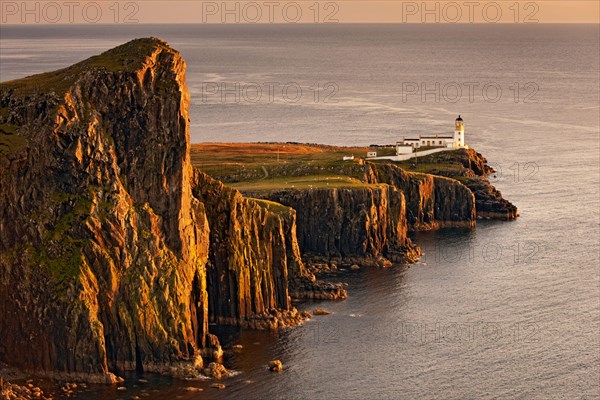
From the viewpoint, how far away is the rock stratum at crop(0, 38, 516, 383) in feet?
419

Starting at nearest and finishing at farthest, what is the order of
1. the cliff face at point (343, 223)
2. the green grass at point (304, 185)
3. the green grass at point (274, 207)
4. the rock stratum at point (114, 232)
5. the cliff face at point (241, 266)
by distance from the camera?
the rock stratum at point (114, 232), the cliff face at point (241, 266), the green grass at point (274, 207), the cliff face at point (343, 223), the green grass at point (304, 185)

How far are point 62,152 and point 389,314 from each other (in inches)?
1745

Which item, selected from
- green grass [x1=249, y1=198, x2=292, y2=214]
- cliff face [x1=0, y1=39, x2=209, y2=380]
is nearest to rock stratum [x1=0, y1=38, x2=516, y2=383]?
cliff face [x1=0, y1=39, x2=209, y2=380]

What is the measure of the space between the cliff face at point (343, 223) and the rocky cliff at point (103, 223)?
41.9 m

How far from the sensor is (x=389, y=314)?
155 m

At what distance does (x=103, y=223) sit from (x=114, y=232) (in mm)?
1409

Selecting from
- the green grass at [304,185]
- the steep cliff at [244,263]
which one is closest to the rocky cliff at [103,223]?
the steep cliff at [244,263]

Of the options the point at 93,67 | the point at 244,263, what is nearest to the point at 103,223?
the point at 93,67

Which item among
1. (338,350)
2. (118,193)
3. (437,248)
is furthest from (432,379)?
(437,248)

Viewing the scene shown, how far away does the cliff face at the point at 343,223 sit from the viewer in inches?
7288

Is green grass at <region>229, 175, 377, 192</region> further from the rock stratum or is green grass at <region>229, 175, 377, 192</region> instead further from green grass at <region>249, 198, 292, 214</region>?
the rock stratum

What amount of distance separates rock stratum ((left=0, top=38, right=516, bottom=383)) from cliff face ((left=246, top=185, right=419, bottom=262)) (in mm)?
34525

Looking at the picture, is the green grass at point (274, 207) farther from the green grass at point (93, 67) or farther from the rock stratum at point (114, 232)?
the green grass at point (93, 67)

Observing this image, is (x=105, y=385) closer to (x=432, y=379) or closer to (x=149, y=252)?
(x=149, y=252)
